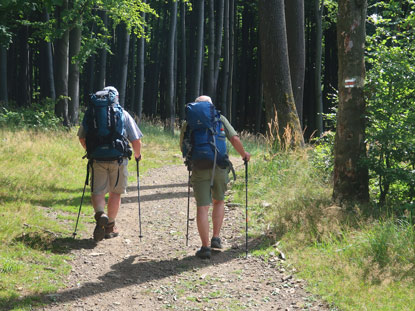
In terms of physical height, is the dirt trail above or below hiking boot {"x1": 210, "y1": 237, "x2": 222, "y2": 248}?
below

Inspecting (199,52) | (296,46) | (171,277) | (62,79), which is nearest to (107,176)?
(171,277)

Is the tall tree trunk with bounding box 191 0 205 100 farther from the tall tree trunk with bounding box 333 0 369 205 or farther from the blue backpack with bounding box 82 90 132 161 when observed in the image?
the blue backpack with bounding box 82 90 132 161

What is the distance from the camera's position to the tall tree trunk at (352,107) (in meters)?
7.16

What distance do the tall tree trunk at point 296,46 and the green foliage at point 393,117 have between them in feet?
19.0

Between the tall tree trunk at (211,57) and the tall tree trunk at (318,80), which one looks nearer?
the tall tree trunk at (318,80)

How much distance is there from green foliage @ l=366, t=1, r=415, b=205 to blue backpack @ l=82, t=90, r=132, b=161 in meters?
3.49

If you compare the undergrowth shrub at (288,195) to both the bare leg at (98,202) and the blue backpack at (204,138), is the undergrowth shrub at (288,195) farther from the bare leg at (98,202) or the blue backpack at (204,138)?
the bare leg at (98,202)

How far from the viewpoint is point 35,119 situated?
16922 mm

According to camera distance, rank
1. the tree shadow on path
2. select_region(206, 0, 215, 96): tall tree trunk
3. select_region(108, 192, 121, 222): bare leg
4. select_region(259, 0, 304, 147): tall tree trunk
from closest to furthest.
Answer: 1. the tree shadow on path
2. select_region(108, 192, 121, 222): bare leg
3. select_region(259, 0, 304, 147): tall tree trunk
4. select_region(206, 0, 215, 96): tall tree trunk

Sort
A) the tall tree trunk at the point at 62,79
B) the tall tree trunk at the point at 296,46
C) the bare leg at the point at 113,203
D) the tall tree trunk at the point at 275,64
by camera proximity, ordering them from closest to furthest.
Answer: the bare leg at the point at 113,203
the tall tree trunk at the point at 275,64
the tall tree trunk at the point at 296,46
the tall tree trunk at the point at 62,79

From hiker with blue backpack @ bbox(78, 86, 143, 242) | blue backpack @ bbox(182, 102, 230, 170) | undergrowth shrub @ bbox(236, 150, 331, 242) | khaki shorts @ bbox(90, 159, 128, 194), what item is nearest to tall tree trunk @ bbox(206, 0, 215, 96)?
undergrowth shrub @ bbox(236, 150, 331, 242)

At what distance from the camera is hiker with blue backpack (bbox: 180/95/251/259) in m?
6.16

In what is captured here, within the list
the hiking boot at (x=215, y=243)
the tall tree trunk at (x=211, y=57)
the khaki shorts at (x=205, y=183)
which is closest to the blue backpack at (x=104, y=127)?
the khaki shorts at (x=205, y=183)

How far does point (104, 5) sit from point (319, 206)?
1362cm
